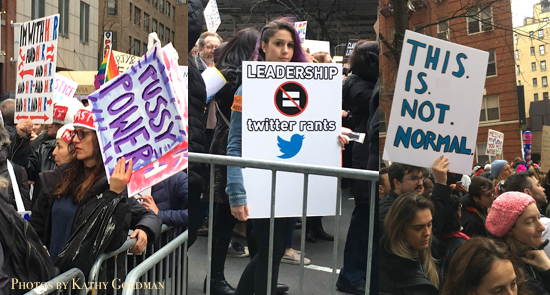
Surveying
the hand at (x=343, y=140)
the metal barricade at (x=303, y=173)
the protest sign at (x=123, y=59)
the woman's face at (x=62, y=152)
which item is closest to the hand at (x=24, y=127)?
the protest sign at (x=123, y=59)

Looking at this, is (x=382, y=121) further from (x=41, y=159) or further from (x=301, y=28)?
(x=41, y=159)

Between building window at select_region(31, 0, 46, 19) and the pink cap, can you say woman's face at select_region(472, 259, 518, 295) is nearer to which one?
the pink cap

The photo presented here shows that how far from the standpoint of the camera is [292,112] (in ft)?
7.98

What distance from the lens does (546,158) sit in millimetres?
2906

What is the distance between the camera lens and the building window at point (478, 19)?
8.17 ft

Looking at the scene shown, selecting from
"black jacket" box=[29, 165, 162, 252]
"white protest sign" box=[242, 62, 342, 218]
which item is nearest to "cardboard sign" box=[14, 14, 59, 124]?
"black jacket" box=[29, 165, 162, 252]

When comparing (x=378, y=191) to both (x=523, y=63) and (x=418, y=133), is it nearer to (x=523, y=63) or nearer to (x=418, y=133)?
(x=418, y=133)

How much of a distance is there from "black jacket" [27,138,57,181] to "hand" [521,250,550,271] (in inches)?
146

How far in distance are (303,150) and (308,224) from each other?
399 millimetres

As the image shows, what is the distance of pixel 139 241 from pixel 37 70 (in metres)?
2.44

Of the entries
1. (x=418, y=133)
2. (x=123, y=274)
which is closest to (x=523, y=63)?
(x=418, y=133)

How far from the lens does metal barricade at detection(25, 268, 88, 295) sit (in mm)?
2453

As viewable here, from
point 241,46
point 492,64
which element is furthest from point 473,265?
point 241,46

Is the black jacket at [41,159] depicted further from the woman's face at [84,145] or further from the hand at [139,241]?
the hand at [139,241]
